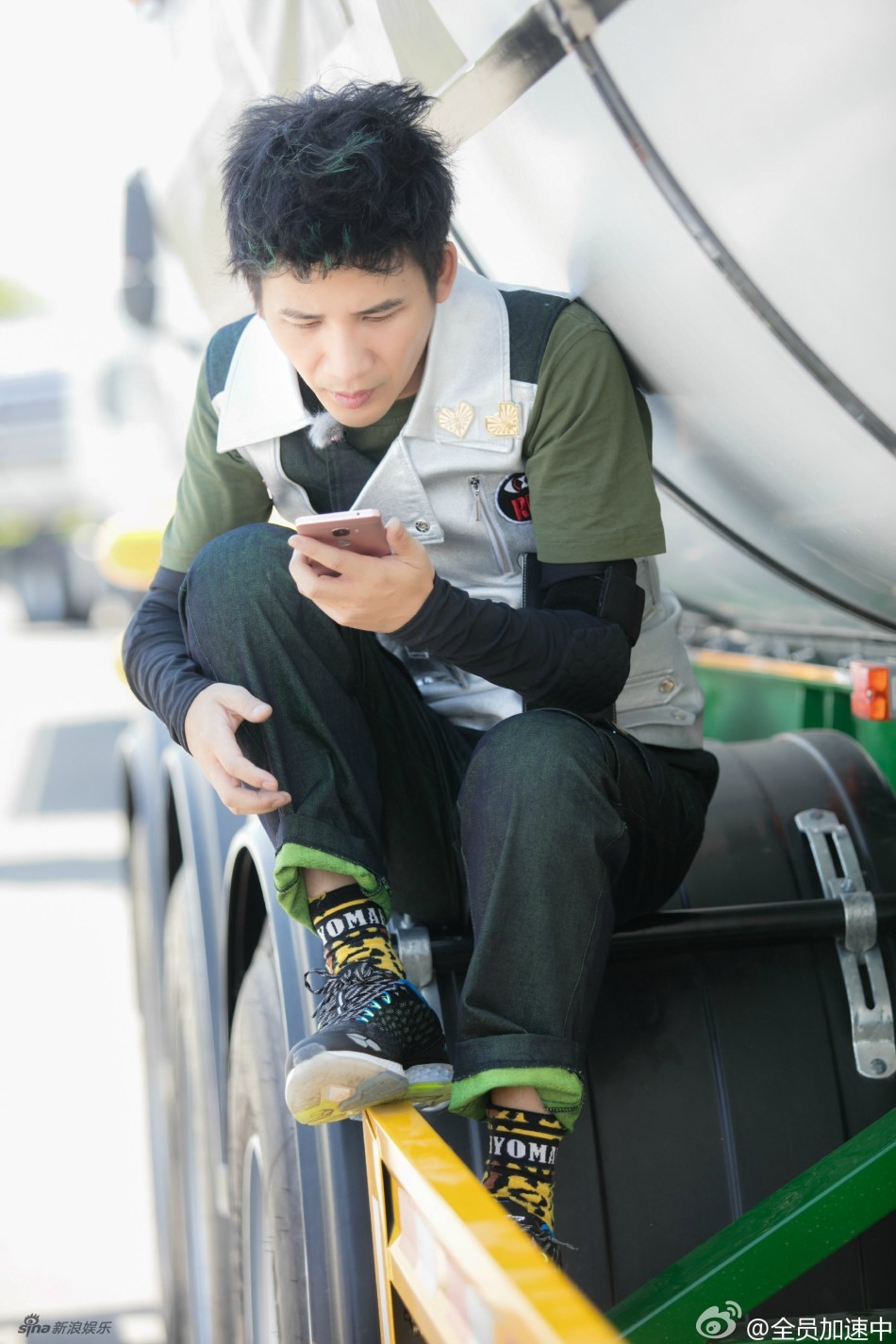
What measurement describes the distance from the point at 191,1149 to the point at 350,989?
144cm

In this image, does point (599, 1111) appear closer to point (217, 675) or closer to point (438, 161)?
point (217, 675)

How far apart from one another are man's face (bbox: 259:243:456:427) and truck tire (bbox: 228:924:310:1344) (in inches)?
26.6

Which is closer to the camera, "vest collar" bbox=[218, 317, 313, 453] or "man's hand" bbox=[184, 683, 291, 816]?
"man's hand" bbox=[184, 683, 291, 816]

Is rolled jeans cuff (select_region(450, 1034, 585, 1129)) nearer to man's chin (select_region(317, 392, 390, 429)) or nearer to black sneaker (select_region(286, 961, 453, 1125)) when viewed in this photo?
black sneaker (select_region(286, 961, 453, 1125))

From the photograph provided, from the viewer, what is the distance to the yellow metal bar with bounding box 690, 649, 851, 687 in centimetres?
201

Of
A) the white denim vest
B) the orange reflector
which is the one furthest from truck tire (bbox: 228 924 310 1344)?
the orange reflector

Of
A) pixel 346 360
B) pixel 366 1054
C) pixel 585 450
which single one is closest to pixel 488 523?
pixel 585 450

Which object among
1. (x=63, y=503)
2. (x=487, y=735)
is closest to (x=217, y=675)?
Answer: (x=487, y=735)

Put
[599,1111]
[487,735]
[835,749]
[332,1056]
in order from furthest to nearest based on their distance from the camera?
[835,749] → [599,1111] → [487,735] → [332,1056]

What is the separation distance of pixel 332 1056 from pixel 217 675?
446mm

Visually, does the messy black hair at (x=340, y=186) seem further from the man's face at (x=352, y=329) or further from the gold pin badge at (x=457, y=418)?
the gold pin badge at (x=457, y=418)

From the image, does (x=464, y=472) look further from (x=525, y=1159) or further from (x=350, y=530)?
(x=525, y=1159)

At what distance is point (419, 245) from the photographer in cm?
131

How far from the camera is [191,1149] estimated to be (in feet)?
8.17
